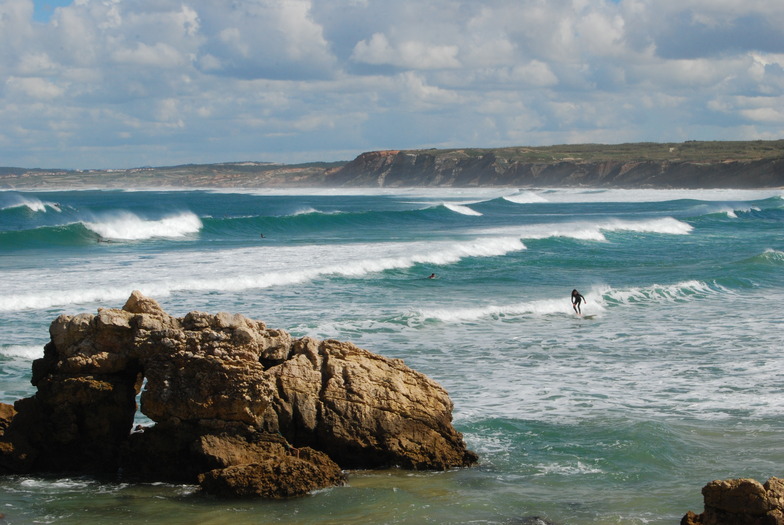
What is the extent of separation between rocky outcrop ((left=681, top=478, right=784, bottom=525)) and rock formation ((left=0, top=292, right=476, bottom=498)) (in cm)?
293

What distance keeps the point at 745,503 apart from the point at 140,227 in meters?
42.4

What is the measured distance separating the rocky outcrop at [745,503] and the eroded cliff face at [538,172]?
370ft

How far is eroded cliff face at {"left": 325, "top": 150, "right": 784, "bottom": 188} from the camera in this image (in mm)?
117688

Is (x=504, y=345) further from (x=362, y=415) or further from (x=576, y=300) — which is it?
(x=362, y=415)

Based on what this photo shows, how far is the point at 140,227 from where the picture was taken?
4634 centimetres

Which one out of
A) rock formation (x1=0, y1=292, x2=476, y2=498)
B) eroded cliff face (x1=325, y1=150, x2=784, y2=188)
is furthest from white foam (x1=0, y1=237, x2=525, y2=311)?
→ eroded cliff face (x1=325, y1=150, x2=784, y2=188)

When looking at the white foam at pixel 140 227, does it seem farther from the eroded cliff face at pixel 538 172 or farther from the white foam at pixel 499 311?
the eroded cliff face at pixel 538 172

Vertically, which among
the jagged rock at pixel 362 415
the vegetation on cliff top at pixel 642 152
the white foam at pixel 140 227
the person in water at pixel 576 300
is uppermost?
the vegetation on cliff top at pixel 642 152

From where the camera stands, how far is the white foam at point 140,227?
141 feet

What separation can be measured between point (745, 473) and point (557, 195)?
324 feet

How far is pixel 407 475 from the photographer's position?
29.5ft

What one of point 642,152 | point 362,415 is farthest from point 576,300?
point 642,152

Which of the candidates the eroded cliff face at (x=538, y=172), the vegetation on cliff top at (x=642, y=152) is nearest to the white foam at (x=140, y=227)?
the eroded cliff face at (x=538, y=172)

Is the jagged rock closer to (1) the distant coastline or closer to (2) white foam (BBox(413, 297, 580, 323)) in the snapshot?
(2) white foam (BBox(413, 297, 580, 323))
